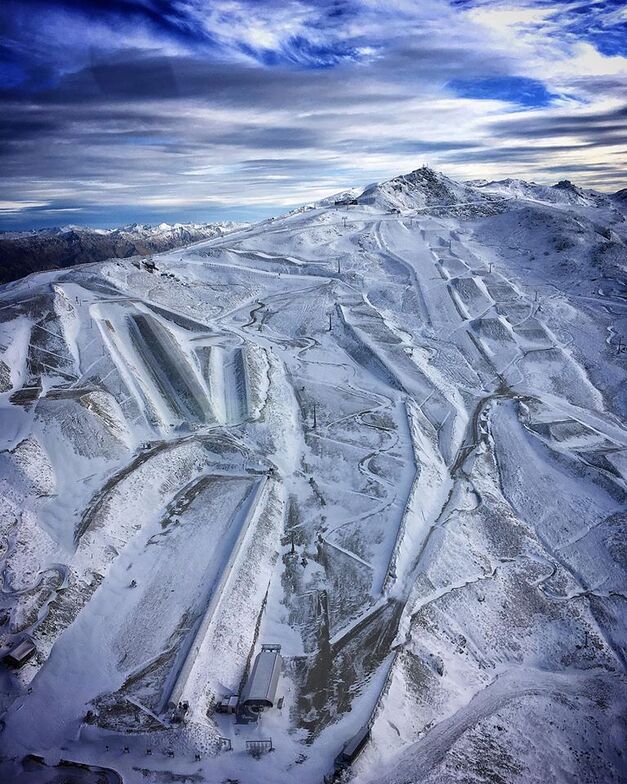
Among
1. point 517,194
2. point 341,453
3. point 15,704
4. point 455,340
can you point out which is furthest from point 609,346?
point 517,194

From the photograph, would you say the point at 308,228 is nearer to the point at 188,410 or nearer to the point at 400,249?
the point at 400,249

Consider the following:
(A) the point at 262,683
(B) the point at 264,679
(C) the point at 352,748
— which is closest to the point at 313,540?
(B) the point at 264,679

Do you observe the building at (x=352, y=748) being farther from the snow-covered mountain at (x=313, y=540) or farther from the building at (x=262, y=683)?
the building at (x=262, y=683)

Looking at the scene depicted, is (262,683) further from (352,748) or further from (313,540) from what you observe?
(313,540)

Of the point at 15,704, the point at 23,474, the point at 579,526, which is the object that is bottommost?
the point at 579,526

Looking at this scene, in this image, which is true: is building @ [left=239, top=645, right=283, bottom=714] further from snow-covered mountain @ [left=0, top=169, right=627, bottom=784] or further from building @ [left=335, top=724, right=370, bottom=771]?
building @ [left=335, top=724, right=370, bottom=771]

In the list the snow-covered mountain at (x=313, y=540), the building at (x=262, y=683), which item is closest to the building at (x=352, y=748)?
the snow-covered mountain at (x=313, y=540)

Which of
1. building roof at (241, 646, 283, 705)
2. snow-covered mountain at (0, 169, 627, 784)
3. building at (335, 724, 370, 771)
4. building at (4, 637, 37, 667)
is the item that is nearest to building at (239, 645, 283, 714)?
building roof at (241, 646, 283, 705)
